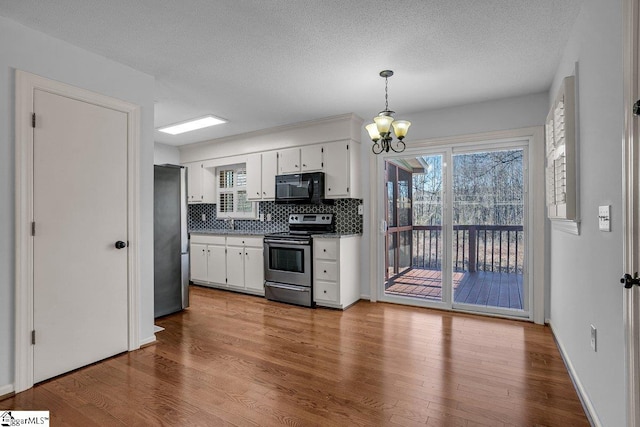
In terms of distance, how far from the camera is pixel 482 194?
3943mm

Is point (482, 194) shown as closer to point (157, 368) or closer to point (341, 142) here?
point (341, 142)

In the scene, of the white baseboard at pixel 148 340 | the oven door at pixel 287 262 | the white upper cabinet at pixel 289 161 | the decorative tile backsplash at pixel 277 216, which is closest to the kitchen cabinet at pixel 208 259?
the decorative tile backsplash at pixel 277 216

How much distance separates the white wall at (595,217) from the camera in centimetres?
147

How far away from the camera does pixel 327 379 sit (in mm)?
2354

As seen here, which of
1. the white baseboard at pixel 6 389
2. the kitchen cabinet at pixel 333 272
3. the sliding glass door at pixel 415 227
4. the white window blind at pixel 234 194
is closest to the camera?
the white baseboard at pixel 6 389

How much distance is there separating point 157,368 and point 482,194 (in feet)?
12.3

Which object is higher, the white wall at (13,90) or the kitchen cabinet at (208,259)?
the white wall at (13,90)

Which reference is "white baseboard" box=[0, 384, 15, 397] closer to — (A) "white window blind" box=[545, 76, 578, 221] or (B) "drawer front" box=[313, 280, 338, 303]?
(B) "drawer front" box=[313, 280, 338, 303]

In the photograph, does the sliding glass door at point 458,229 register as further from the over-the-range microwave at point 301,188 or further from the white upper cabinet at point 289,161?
the white upper cabinet at point 289,161

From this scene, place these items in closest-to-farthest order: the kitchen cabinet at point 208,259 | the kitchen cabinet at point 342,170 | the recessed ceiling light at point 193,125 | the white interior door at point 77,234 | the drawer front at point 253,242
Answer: the white interior door at point 77,234 < the kitchen cabinet at point 342,170 < the recessed ceiling light at point 193,125 < the drawer front at point 253,242 < the kitchen cabinet at point 208,259

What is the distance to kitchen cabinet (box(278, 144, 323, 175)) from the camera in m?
4.54

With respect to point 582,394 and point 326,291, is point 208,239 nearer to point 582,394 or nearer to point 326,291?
point 326,291

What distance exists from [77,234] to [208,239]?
2807mm

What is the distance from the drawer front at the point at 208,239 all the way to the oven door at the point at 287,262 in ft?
3.15
